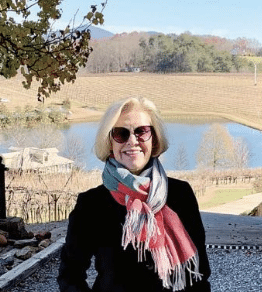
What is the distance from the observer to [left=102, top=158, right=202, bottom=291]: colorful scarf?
2.06 m

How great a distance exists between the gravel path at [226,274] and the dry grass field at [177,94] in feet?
84.2

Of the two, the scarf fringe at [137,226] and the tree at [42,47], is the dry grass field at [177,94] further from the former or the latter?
the scarf fringe at [137,226]

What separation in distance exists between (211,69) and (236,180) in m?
24.3

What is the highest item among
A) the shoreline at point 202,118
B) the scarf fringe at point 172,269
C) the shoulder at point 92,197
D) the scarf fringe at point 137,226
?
the shoulder at point 92,197

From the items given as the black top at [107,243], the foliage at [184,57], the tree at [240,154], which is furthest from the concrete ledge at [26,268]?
the foliage at [184,57]

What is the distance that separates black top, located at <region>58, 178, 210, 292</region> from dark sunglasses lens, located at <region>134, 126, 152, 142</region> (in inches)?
7.4

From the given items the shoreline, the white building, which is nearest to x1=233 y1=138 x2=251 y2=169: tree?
the shoreline

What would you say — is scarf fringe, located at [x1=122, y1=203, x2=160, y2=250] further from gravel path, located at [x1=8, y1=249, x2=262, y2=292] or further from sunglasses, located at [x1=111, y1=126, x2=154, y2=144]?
gravel path, located at [x1=8, y1=249, x2=262, y2=292]

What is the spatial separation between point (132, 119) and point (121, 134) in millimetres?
68

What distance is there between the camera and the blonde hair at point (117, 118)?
2.08 m

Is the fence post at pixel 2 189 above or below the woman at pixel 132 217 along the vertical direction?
below

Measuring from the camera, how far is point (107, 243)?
2.09 m

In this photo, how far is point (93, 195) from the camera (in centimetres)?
211

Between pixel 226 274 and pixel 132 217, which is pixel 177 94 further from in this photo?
pixel 132 217
